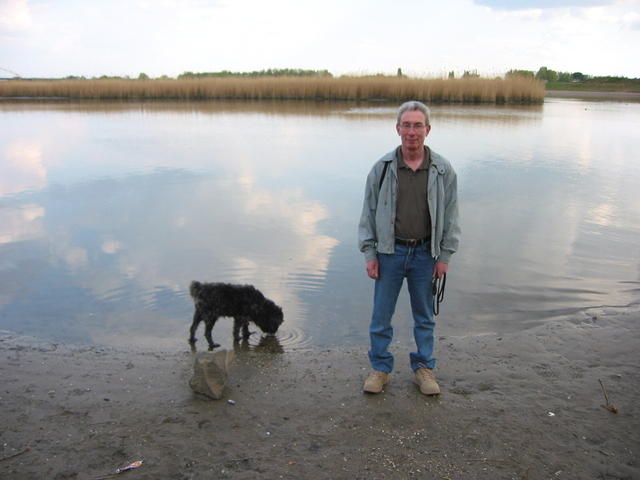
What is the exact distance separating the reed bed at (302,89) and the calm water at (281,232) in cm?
1592

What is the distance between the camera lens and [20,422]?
3.38 meters

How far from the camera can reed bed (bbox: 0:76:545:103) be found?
32062 mm

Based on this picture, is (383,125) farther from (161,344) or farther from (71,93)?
(71,93)

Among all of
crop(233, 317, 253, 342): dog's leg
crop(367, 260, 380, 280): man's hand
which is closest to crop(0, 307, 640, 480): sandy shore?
crop(233, 317, 253, 342): dog's leg

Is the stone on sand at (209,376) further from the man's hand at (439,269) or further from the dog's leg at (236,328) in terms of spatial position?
the man's hand at (439,269)

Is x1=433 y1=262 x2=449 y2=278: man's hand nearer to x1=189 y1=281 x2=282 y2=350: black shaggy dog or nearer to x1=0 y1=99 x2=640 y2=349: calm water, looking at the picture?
x1=0 y1=99 x2=640 y2=349: calm water

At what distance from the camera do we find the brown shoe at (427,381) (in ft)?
12.3

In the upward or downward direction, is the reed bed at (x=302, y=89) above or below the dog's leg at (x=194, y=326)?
above

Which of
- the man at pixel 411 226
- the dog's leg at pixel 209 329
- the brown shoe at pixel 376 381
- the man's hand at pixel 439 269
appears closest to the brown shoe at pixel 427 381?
the man at pixel 411 226

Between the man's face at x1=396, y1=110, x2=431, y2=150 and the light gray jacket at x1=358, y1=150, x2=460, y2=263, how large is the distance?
0.47 feet

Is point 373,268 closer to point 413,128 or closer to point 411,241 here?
point 411,241

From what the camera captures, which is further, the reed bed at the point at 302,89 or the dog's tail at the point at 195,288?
the reed bed at the point at 302,89

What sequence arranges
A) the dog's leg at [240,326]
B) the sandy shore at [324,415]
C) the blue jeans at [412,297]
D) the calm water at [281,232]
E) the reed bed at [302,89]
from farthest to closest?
the reed bed at [302,89], the calm water at [281,232], the dog's leg at [240,326], the blue jeans at [412,297], the sandy shore at [324,415]

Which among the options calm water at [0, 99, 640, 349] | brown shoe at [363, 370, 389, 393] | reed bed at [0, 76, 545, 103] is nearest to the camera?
brown shoe at [363, 370, 389, 393]
